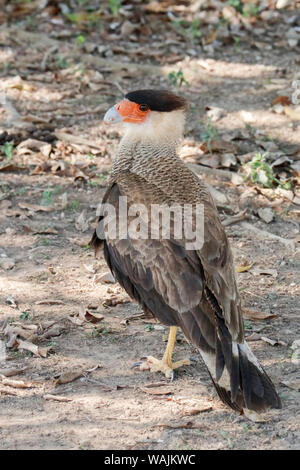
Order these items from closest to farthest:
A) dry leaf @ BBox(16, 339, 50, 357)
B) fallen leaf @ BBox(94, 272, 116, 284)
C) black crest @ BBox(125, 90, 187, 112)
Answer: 1. dry leaf @ BBox(16, 339, 50, 357)
2. black crest @ BBox(125, 90, 187, 112)
3. fallen leaf @ BBox(94, 272, 116, 284)

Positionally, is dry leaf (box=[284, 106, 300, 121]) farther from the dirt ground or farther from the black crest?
the black crest

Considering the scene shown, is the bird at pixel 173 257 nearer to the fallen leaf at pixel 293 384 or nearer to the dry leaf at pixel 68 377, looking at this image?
the fallen leaf at pixel 293 384

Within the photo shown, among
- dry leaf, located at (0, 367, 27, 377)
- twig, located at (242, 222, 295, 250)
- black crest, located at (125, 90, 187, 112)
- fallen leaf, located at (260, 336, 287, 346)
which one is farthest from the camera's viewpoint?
twig, located at (242, 222, 295, 250)

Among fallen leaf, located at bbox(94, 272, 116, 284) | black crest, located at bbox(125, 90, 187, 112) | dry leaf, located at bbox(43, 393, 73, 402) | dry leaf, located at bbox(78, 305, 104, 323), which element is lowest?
fallen leaf, located at bbox(94, 272, 116, 284)

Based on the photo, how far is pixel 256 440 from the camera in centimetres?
401

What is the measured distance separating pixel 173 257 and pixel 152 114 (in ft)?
4.48

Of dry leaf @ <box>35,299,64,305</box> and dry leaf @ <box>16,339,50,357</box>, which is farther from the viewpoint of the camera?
dry leaf @ <box>35,299,64,305</box>

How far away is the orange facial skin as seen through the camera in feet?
17.8

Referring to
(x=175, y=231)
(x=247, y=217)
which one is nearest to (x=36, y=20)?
(x=247, y=217)

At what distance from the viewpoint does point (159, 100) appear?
212 inches

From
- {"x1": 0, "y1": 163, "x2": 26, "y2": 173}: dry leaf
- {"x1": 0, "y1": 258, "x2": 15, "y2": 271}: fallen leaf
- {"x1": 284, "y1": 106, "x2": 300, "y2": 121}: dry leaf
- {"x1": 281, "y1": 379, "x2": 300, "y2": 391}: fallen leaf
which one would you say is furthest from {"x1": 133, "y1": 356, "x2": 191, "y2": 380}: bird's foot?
{"x1": 284, "y1": 106, "x2": 300, "y2": 121}: dry leaf

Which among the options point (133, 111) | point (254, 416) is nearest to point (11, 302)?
point (133, 111)

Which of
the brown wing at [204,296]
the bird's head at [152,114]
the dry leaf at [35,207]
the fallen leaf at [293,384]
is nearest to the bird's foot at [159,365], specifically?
the brown wing at [204,296]

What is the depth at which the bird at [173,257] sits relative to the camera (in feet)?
14.3
